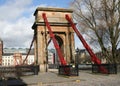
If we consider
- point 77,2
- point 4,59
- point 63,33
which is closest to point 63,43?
point 63,33

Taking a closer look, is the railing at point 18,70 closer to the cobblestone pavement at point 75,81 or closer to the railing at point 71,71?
the cobblestone pavement at point 75,81

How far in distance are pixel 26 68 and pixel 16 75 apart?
1.61m

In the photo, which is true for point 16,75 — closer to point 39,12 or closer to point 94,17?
point 39,12

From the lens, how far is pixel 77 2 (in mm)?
34750

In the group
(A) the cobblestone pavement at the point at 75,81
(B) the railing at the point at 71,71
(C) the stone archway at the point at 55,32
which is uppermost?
(C) the stone archway at the point at 55,32

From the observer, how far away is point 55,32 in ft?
106

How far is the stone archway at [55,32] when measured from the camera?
31098 millimetres

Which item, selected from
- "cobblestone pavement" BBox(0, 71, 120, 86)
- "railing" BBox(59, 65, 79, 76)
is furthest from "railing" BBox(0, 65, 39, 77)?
"railing" BBox(59, 65, 79, 76)

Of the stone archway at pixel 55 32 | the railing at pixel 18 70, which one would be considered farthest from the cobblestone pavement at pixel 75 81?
the stone archway at pixel 55 32

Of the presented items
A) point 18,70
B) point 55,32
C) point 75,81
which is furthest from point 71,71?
point 55,32

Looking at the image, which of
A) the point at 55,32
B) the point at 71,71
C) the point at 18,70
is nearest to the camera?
the point at 71,71

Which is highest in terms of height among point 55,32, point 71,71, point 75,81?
point 55,32

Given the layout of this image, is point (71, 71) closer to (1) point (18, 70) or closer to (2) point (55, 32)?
(1) point (18, 70)

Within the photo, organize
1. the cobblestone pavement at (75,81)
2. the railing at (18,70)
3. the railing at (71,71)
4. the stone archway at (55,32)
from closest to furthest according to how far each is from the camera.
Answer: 1. the cobblestone pavement at (75,81)
2. the railing at (71,71)
3. the railing at (18,70)
4. the stone archway at (55,32)
